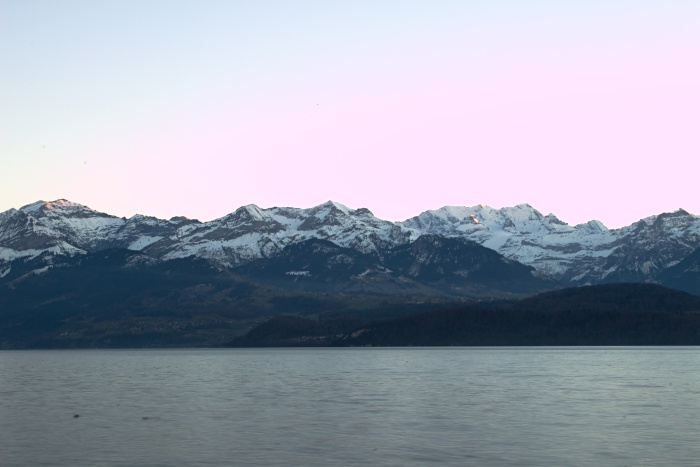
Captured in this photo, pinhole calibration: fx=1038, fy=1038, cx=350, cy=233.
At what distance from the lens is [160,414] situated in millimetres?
124000

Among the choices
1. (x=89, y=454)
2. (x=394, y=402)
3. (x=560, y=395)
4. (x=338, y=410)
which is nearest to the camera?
(x=89, y=454)

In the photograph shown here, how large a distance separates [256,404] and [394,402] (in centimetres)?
1828

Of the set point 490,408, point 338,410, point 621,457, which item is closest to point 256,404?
point 338,410

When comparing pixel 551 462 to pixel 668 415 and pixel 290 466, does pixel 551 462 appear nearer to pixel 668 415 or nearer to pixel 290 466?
pixel 290 466

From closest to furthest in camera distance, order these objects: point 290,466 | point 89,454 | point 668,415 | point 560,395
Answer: point 290,466 → point 89,454 → point 668,415 → point 560,395

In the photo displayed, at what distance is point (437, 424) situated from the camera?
358ft

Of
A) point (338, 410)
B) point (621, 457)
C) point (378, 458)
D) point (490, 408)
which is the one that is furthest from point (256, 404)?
point (621, 457)

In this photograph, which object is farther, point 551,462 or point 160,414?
point 160,414

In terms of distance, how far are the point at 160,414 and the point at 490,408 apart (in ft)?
131

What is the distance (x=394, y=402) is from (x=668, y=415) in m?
36.3

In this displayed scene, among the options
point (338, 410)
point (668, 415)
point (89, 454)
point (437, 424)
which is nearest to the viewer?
point (89, 454)

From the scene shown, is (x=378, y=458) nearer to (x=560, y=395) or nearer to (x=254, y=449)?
A: (x=254, y=449)

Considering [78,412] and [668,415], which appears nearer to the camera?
[668,415]

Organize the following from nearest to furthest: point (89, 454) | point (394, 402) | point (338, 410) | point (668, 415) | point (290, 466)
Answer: point (290, 466) → point (89, 454) → point (668, 415) → point (338, 410) → point (394, 402)
